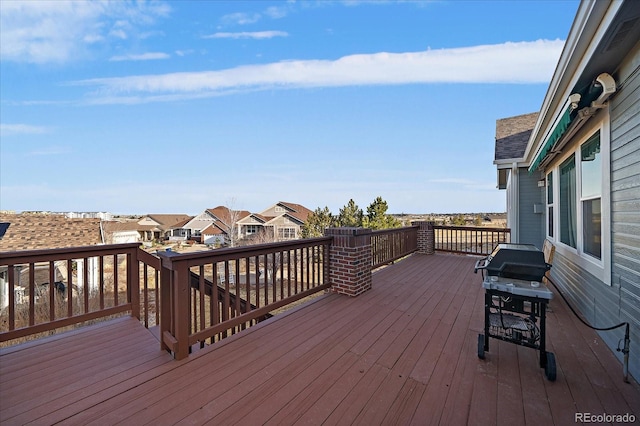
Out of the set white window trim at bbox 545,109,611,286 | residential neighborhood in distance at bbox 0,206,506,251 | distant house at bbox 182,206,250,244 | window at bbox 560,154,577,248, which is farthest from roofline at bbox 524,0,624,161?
distant house at bbox 182,206,250,244

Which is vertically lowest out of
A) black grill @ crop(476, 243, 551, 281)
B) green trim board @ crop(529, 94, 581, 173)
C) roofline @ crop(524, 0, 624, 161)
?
black grill @ crop(476, 243, 551, 281)

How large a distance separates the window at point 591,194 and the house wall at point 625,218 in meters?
0.44

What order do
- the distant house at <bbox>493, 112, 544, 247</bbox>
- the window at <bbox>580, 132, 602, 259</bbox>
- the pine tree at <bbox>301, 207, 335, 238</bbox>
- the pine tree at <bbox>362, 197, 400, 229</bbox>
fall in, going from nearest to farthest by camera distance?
the window at <bbox>580, 132, 602, 259</bbox> → the distant house at <bbox>493, 112, 544, 247</bbox> → the pine tree at <bbox>362, 197, 400, 229</bbox> → the pine tree at <bbox>301, 207, 335, 238</bbox>

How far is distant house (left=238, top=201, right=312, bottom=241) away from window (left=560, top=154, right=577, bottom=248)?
18.9 meters

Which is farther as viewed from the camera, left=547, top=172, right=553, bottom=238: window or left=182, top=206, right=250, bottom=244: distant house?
left=182, top=206, right=250, bottom=244: distant house

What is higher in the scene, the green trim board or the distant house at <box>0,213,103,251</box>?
the green trim board

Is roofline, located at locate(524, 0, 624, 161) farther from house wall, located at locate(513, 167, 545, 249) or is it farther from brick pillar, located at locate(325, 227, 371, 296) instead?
house wall, located at locate(513, 167, 545, 249)

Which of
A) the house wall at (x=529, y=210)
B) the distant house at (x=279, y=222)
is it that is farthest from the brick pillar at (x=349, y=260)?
the distant house at (x=279, y=222)

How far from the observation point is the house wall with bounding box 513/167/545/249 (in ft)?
22.3

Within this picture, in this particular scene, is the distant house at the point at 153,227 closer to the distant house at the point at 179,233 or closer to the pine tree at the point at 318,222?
the distant house at the point at 179,233

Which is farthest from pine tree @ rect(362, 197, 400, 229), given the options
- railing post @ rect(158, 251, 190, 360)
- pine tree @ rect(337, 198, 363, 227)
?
railing post @ rect(158, 251, 190, 360)

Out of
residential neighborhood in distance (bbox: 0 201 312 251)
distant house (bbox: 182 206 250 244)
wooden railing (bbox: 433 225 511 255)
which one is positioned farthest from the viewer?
distant house (bbox: 182 206 250 244)

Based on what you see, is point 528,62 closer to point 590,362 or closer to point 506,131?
point 506,131

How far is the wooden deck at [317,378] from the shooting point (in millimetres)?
1722
